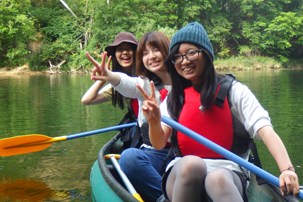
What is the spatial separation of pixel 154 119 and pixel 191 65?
341 mm

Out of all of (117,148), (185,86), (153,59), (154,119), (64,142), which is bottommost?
(64,142)

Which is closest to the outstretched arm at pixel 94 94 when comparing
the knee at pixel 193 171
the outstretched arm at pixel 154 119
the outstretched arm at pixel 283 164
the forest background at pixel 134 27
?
the outstretched arm at pixel 154 119

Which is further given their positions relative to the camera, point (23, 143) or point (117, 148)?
point (23, 143)

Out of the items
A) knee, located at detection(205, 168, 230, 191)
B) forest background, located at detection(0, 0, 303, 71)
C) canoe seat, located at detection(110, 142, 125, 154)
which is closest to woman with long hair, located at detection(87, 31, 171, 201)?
knee, located at detection(205, 168, 230, 191)

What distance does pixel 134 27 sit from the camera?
20547mm

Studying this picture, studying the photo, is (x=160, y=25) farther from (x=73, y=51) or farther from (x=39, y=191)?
(x=39, y=191)

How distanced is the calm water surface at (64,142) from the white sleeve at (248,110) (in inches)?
68.1

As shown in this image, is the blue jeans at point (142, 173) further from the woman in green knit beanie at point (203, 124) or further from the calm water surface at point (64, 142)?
the calm water surface at point (64, 142)

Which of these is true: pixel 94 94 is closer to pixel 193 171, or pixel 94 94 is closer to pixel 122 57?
pixel 122 57

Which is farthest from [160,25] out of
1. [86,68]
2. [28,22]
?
[28,22]

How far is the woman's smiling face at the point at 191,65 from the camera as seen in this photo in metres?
1.59

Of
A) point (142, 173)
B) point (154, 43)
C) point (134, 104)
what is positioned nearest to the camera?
point (142, 173)

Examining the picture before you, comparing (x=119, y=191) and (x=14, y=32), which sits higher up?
(x=14, y=32)

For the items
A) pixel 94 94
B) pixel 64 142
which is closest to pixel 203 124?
pixel 94 94
